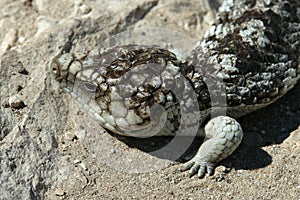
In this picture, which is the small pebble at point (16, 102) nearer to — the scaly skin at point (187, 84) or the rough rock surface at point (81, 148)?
the rough rock surface at point (81, 148)

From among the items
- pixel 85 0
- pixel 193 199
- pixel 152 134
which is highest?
pixel 85 0

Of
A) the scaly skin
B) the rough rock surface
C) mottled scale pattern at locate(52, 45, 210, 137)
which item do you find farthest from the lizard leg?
mottled scale pattern at locate(52, 45, 210, 137)

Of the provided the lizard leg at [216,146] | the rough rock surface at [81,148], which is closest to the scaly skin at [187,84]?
the lizard leg at [216,146]

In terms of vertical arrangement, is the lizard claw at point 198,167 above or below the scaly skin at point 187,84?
below

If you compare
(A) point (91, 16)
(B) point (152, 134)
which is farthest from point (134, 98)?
(A) point (91, 16)

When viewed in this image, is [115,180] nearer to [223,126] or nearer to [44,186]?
[44,186]

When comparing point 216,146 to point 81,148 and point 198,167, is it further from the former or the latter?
point 81,148
